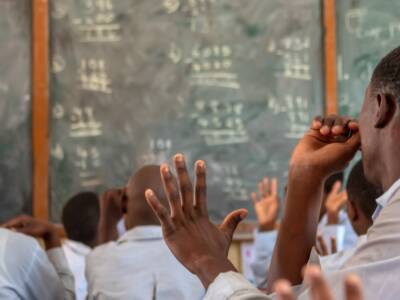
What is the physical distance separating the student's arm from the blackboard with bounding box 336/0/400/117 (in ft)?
10.6

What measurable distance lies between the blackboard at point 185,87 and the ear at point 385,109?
3448 mm

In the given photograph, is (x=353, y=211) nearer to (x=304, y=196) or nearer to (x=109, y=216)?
(x=304, y=196)

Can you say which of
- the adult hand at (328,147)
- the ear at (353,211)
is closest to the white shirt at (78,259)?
the ear at (353,211)

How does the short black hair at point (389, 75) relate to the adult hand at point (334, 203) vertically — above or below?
above

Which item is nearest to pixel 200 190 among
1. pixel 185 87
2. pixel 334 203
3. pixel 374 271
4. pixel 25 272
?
pixel 374 271

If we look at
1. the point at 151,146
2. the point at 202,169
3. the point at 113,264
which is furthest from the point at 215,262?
the point at 151,146

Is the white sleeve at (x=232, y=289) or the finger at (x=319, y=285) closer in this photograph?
the finger at (x=319, y=285)

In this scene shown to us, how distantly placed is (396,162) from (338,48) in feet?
12.0

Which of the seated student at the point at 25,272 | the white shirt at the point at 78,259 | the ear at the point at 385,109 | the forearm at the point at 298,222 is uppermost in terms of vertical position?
the ear at the point at 385,109

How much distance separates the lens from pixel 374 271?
1.26m

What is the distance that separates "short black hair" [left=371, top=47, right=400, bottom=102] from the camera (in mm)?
1470

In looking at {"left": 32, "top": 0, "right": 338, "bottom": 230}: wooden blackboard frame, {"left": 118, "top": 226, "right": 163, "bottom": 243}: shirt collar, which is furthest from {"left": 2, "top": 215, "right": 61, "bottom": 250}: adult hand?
{"left": 32, "top": 0, "right": 338, "bottom": 230}: wooden blackboard frame

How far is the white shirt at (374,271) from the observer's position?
1.25 meters

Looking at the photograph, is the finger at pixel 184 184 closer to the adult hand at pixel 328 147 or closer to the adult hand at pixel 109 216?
the adult hand at pixel 328 147
